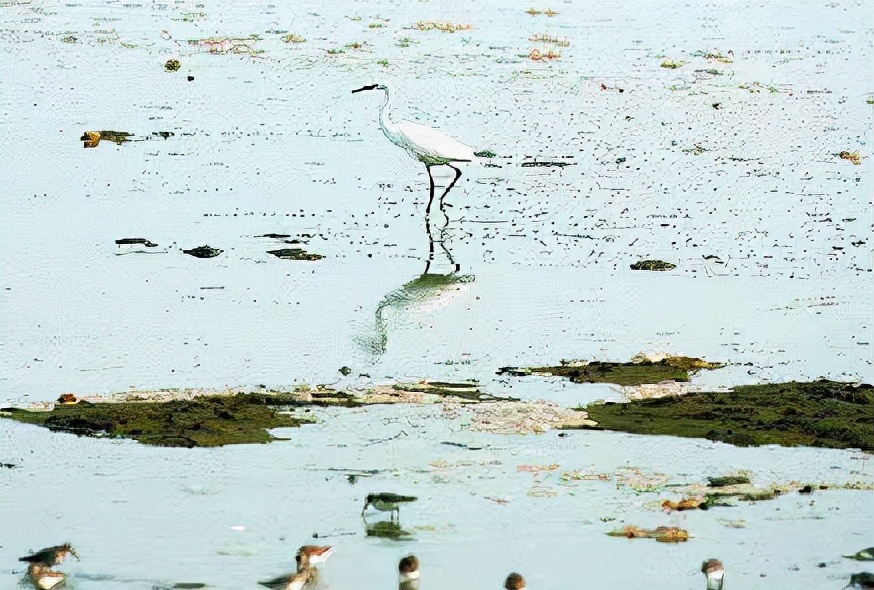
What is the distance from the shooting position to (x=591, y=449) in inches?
400

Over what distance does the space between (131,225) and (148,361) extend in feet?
14.4

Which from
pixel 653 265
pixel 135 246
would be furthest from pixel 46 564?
pixel 653 265

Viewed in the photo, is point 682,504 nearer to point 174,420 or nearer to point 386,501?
point 386,501

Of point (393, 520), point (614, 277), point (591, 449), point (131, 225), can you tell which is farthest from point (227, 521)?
point (131, 225)

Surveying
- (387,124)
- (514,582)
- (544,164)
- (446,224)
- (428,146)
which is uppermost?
(387,124)

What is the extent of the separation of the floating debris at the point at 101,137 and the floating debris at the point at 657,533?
12075 millimetres

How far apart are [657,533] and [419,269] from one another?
602 cm

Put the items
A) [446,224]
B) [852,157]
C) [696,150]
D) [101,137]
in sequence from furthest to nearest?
[101,137] → [696,150] → [852,157] → [446,224]

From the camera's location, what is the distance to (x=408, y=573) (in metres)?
8.03

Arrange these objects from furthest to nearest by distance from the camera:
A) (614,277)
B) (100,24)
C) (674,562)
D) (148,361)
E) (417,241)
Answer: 1. (100,24)
2. (417,241)
3. (614,277)
4. (148,361)
5. (674,562)

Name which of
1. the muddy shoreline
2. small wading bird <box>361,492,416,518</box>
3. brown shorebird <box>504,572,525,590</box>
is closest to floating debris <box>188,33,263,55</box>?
the muddy shoreline

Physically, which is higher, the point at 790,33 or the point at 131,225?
the point at 790,33

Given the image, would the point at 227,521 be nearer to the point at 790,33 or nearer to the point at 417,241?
the point at 417,241

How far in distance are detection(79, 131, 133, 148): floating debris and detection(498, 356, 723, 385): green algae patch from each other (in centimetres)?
930
